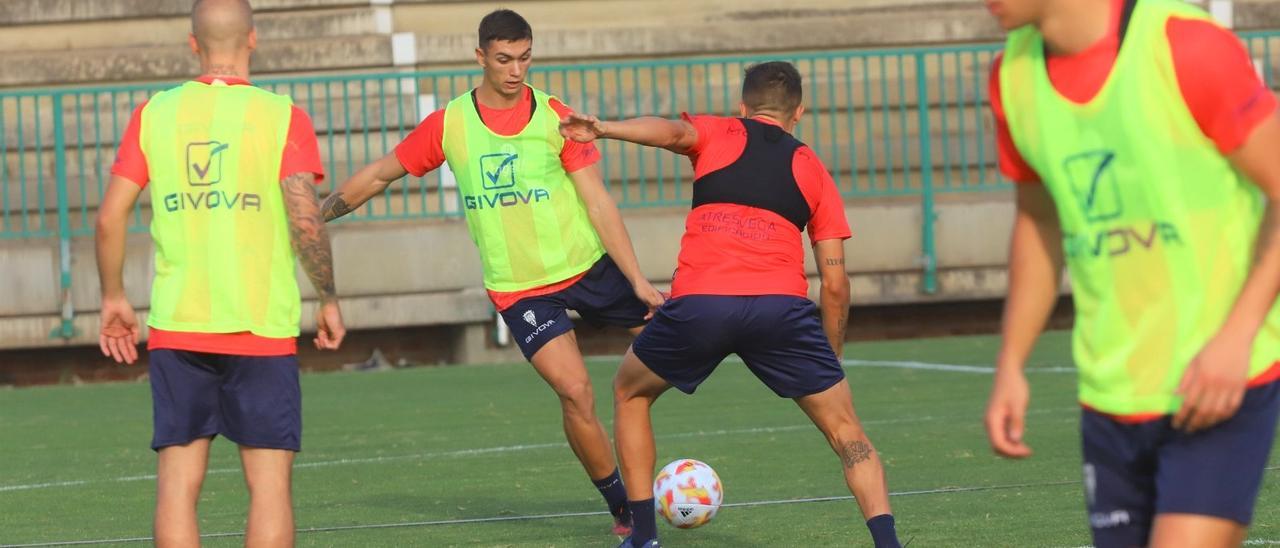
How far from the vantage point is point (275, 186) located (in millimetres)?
5648

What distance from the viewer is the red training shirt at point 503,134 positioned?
26.2 ft

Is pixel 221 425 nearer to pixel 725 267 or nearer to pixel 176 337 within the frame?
pixel 176 337

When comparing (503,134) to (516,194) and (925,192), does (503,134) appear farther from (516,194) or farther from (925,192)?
(925,192)

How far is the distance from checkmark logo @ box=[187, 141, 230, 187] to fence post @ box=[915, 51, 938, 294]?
491 inches

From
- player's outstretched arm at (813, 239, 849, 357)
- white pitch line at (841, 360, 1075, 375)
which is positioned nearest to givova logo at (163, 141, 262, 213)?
player's outstretched arm at (813, 239, 849, 357)

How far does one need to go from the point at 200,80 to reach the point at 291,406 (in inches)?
38.0

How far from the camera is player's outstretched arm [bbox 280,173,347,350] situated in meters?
5.62

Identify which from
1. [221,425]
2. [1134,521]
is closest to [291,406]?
[221,425]

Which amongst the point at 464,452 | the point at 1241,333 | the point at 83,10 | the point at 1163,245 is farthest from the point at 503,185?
the point at 83,10

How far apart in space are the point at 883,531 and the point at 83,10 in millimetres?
14655

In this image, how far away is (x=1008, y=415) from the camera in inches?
158

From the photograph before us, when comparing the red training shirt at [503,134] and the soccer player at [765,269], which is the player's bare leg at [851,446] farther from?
the red training shirt at [503,134]

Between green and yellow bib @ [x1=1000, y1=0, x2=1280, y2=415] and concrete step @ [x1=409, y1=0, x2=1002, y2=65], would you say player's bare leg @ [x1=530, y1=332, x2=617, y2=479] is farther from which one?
concrete step @ [x1=409, y1=0, x2=1002, y2=65]

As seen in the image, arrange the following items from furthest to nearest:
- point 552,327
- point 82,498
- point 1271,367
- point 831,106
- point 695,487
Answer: point 831,106
point 82,498
point 552,327
point 695,487
point 1271,367
